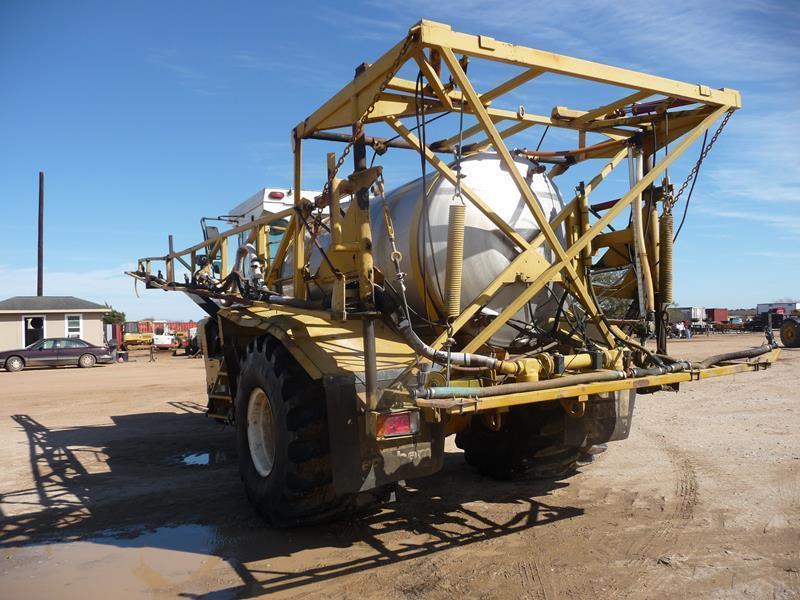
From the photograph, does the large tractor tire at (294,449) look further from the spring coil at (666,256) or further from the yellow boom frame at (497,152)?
the spring coil at (666,256)

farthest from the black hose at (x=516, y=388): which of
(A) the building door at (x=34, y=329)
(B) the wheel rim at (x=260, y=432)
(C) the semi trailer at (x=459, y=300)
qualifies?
(A) the building door at (x=34, y=329)

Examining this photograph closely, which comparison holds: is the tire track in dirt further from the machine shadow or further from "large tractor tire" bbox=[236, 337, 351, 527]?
"large tractor tire" bbox=[236, 337, 351, 527]

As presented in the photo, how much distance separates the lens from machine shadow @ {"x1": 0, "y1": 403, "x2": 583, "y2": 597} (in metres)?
4.62

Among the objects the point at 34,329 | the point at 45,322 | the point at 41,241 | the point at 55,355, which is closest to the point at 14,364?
the point at 55,355

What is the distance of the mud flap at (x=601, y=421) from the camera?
529cm

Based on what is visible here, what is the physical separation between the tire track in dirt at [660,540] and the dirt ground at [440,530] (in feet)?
0.05

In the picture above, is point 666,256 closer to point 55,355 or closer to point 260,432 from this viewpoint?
point 260,432

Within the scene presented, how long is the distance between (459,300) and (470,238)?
0.66 metres

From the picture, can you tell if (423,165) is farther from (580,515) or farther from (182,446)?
(182,446)

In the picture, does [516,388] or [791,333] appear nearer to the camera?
[516,388]

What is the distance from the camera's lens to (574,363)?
469 cm

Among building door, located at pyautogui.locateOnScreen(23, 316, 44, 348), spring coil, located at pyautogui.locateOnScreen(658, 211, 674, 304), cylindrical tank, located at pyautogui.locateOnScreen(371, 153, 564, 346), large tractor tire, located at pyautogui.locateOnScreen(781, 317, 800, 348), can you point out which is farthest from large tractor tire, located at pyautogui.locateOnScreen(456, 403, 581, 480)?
building door, located at pyautogui.locateOnScreen(23, 316, 44, 348)

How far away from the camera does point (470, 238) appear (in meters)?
4.89

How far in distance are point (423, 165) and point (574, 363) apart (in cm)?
172
